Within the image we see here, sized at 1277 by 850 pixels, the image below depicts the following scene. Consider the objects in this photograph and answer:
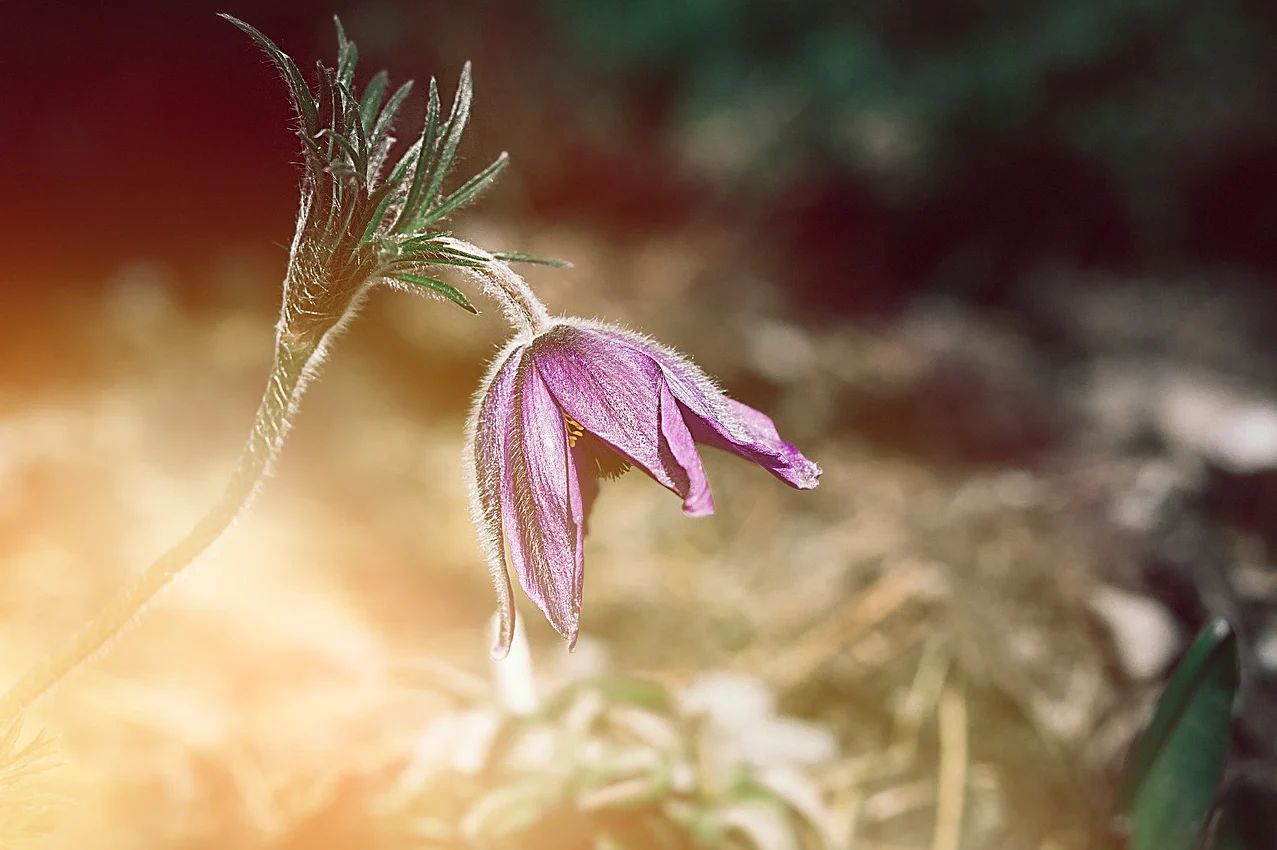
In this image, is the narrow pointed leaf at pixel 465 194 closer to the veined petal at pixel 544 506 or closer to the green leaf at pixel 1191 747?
the veined petal at pixel 544 506

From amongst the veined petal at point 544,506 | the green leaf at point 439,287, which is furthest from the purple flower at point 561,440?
the green leaf at point 439,287

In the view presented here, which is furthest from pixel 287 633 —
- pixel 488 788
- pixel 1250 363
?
pixel 1250 363

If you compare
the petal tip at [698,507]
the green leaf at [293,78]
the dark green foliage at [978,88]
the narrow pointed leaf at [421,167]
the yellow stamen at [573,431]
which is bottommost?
the petal tip at [698,507]

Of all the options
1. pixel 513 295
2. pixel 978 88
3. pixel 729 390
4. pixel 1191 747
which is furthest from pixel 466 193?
pixel 978 88

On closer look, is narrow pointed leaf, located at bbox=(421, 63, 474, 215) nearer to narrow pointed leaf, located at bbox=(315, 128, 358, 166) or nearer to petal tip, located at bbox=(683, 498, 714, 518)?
narrow pointed leaf, located at bbox=(315, 128, 358, 166)

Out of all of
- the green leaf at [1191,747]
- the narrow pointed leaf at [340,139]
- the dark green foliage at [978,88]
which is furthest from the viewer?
the dark green foliage at [978,88]

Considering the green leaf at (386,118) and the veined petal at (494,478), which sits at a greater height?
the green leaf at (386,118)

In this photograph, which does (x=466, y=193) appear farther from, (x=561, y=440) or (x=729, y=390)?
(x=729, y=390)

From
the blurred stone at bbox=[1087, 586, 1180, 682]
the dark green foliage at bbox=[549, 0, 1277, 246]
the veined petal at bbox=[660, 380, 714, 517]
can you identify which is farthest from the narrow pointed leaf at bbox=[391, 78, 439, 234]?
the dark green foliage at bbox=[549, 0, 1277, 246]
